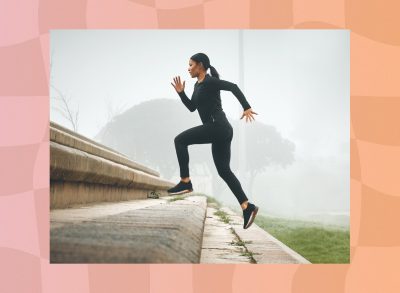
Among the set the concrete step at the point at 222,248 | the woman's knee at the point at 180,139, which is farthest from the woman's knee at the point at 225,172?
the concrete step at the point at 222,248

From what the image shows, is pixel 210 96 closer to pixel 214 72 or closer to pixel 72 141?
pixel 214 72

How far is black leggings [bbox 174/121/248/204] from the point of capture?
11.0 feet

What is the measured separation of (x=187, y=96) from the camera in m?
3.59

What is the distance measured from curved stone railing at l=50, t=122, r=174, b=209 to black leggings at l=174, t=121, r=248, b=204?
2.58 feet

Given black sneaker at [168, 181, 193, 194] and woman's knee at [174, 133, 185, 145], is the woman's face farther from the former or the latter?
black sneaker at [168, 181, 193, 194]

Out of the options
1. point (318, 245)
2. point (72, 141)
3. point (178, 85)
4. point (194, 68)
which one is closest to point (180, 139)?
point (178, 85)

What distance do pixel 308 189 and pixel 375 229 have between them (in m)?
31.6

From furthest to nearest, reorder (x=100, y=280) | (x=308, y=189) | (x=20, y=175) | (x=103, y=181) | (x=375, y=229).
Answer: (x=308, y=189)
(x=103, y=181)
(x=375, y=229)
(x=20, y=175)
(x=100, y=280)

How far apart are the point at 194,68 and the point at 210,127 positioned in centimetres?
59

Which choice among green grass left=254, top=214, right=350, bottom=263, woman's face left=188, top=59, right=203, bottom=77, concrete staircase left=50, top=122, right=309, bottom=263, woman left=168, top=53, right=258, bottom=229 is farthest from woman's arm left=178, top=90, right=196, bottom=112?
green grass left=254, top=214, right=350, bottom=263

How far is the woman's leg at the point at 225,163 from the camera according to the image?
342 cm
